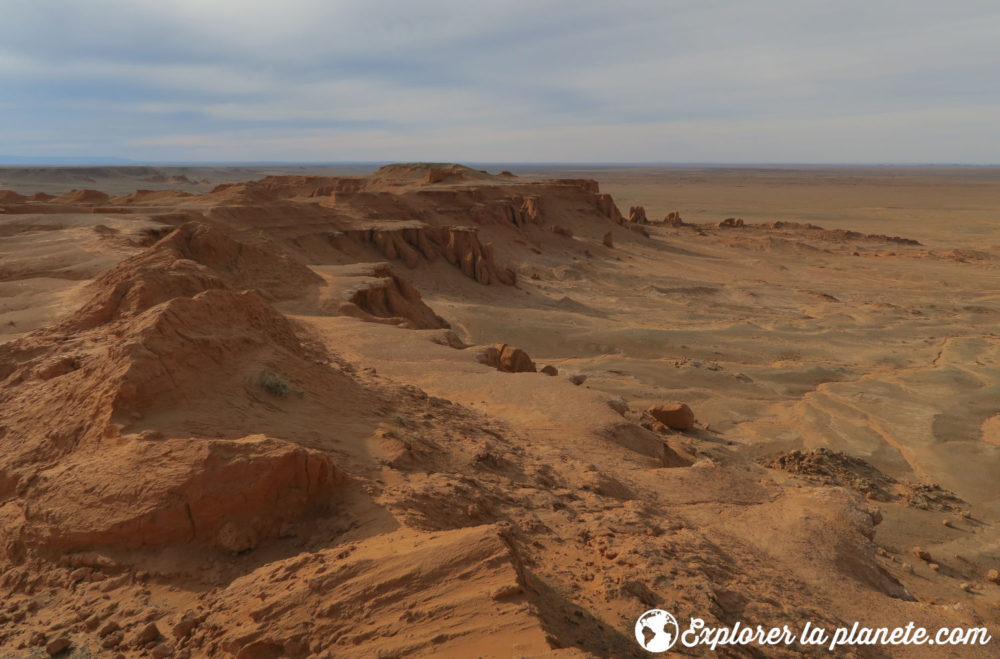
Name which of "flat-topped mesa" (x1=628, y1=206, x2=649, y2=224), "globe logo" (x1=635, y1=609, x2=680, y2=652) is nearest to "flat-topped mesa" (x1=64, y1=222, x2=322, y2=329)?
"globe logo" (x1=635, y1=609, x2=680, y2=652)

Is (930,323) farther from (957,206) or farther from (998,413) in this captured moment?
(957,206)

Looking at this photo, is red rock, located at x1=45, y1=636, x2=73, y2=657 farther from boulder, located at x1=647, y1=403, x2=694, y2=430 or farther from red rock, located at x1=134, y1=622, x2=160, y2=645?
boulder, located at x1=647, y1=403, x2=694, y2=430

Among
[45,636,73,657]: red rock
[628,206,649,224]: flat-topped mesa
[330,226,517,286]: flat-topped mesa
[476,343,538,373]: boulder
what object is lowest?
[476,343,538,373]: boulder

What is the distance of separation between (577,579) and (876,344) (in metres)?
15.6

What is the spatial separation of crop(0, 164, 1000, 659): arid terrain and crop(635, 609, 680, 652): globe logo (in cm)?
8

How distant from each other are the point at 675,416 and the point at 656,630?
606 cm

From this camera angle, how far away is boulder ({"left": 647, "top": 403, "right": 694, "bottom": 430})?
9133 mm

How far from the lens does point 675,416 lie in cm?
913

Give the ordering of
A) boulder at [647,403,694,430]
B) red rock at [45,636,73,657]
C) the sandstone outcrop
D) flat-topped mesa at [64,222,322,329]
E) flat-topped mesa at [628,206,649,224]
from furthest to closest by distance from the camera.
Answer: flat-topped mesa at [628,206,649,224], the sandstone outcrop, boulder at [647,403,694,430], flat-topped mesa at [64,222,322,329], red rock at [45,636,73,657]

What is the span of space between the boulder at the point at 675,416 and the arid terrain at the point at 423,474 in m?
0.05

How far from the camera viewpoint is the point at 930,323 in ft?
60.8

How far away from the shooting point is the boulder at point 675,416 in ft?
30.0

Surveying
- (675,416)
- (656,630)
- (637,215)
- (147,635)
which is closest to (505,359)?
(675,416)

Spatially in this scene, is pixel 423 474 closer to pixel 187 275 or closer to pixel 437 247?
pixel 187 275
